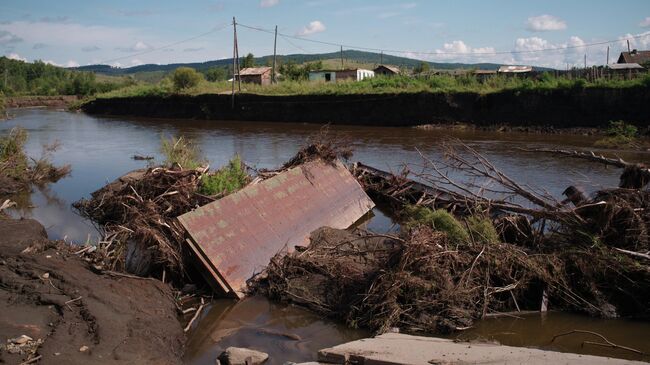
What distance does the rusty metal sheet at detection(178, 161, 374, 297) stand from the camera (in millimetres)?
7094

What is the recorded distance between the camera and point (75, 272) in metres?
6.70

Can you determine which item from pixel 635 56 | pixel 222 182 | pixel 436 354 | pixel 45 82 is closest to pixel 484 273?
pixel 436 354

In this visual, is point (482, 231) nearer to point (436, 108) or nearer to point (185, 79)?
point (436, 108)

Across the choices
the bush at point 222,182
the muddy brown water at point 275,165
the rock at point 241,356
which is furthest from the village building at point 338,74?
the rock at point 241,356

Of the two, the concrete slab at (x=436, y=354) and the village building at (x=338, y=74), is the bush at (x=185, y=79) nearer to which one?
the village building at (x=338, y=74)

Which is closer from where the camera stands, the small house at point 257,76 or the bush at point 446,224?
the bush at point 446,224

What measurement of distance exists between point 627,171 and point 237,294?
565cm

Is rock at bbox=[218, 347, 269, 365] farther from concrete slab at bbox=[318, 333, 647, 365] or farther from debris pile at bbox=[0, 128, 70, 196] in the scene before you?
debris pile at bbox=[0, 128, 70, 196]

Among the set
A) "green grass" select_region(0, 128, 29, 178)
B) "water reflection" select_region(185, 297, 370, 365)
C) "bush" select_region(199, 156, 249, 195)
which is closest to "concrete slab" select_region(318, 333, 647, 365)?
"water reflection" select_region(185, 297, 370, 365)

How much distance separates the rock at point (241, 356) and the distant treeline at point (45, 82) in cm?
4496

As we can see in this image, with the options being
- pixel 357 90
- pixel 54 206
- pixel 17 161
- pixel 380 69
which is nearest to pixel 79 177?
pixel 17 161

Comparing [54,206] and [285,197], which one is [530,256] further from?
[54,206]

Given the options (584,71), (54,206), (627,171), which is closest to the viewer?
(627,171)

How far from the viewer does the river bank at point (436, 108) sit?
2762cm
